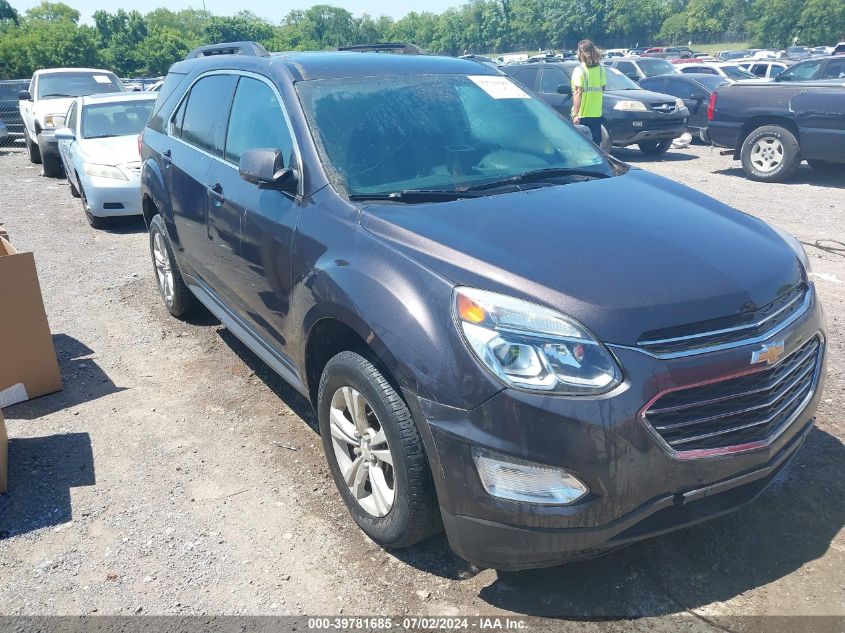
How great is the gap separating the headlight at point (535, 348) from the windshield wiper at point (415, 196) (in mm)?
855

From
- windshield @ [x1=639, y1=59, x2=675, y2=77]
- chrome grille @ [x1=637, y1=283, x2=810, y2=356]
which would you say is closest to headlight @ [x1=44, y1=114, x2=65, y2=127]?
chrome grille @ [x1=637, y1=283, x2=810, y2=356]

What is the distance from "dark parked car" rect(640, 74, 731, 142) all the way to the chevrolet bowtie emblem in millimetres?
13057

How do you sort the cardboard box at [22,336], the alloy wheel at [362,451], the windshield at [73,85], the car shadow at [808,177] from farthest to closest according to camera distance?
the windshield at [73,85]
the car shadow at [808,177]
the cardboard box at [22,336]
the alloy wheel at [362,451]

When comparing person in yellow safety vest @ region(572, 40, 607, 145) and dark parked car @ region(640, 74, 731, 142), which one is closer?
person in yellow safety vest @ region(572, 40, 607, 145)

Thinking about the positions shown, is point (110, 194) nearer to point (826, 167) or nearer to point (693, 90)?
point (826, 167)

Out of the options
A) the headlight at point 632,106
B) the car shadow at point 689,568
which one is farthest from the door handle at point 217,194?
the headlight at point 632,106

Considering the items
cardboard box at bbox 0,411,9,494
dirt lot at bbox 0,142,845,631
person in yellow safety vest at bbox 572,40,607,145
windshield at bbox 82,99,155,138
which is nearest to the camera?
dirt lot at bbox 0,142,845,631

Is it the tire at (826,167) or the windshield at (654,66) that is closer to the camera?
the tire at (826,167)

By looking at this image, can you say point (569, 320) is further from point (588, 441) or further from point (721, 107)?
point (721, 107)

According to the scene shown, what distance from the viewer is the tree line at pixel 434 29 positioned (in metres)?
49.9

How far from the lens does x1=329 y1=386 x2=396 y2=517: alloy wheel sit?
9.07 ft

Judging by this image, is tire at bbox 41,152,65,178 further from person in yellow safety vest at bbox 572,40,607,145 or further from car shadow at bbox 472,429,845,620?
car shadow at bbox 472,429,845,620

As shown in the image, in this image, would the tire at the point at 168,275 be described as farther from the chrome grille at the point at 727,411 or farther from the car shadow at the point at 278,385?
the chrome grille at the point at 727,411

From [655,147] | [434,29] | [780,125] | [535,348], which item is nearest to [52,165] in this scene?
[655,147]
